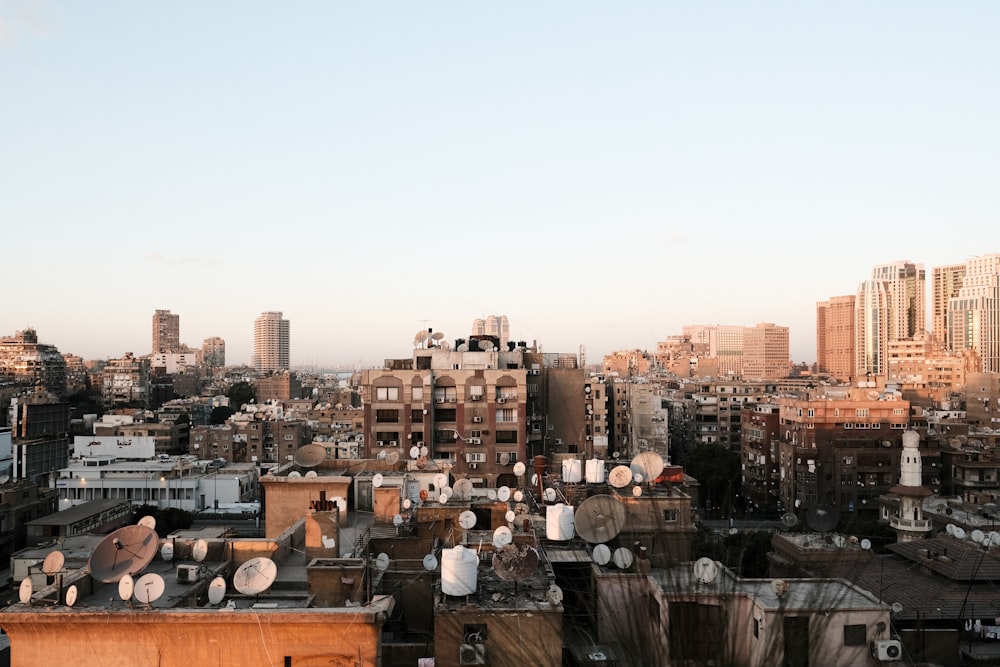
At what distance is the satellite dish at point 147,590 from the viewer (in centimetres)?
1008

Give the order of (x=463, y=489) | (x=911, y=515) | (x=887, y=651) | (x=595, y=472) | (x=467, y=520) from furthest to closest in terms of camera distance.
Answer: (x=911, y=515) → (x=595, y=472) → (x=463, y=489) → (x=467, y=520) → (x=887, y=651)

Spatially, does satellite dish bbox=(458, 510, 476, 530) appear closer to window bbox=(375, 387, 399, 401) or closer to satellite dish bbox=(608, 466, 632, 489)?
satellite dish bbox=(608, 466, 632, 489)

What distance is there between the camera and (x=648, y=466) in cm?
2130

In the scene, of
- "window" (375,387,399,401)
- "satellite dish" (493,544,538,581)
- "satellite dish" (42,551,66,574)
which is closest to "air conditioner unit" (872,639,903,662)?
"satellite dish" (493,544,538,581)

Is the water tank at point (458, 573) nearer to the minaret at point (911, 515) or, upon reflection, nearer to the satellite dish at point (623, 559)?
the satellite dish at point (623, 559)

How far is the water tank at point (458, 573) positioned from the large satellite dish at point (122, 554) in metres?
3.94

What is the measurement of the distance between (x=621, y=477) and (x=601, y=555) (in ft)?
17.5

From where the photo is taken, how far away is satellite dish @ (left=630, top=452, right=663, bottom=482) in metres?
21.1

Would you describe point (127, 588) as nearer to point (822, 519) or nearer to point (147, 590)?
point (147, 590)

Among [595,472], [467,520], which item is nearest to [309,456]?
[595,472]

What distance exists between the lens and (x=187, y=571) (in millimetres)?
12531

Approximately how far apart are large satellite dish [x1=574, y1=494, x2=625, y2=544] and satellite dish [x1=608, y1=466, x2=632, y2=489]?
368 cm

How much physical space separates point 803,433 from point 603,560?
43976 mm

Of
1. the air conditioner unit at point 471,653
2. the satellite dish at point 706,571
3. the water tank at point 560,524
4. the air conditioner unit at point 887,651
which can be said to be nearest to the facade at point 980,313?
the water tank at point 560,524
